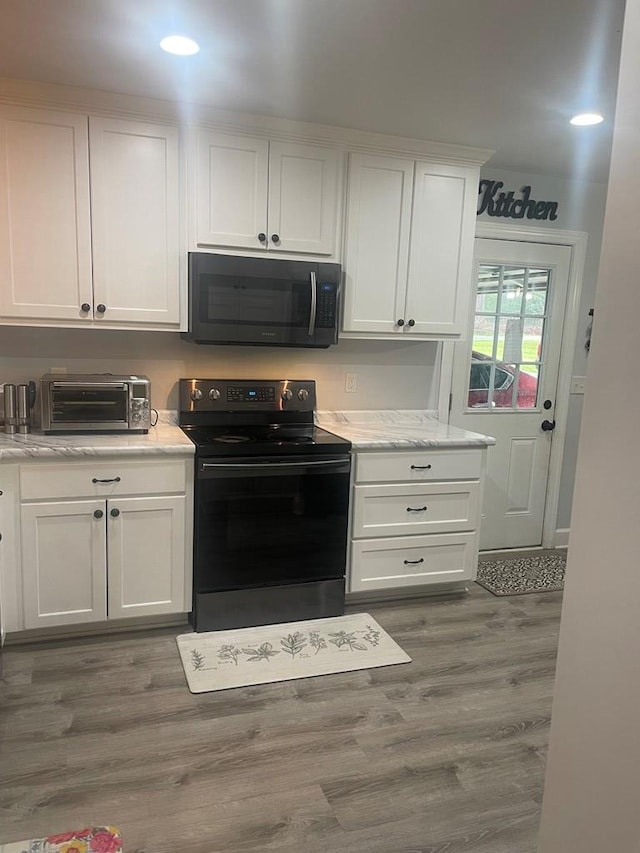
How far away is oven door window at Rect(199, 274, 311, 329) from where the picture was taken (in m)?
3.02

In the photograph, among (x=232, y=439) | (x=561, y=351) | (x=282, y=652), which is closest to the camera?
(x=282, y=652)

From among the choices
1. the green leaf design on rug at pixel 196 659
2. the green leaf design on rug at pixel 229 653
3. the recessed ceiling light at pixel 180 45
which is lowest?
the green leaf design on rug at pixel 196 659

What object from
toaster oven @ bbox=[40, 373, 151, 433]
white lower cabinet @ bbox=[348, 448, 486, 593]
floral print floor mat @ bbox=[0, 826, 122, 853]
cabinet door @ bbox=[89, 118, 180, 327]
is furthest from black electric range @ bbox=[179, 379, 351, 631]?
floral print floor mat @ bbox=[0, 826, 122, 853]

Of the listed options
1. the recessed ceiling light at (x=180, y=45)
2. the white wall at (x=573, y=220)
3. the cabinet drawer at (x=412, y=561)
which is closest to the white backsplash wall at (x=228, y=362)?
the cabinet drawer at (x=412, y=561)

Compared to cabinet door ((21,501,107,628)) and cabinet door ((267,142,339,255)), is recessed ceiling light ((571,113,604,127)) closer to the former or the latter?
cabinet door ((267,142,339,255))

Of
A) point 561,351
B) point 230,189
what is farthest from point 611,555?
point 561,351

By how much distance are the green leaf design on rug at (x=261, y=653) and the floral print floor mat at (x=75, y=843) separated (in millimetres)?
1016

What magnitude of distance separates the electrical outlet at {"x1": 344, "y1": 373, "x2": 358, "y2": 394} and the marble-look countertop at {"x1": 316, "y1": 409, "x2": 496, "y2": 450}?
0.13 metres

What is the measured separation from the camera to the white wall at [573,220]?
387 centimetres

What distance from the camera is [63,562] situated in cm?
273

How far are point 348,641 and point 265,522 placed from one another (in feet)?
2.25

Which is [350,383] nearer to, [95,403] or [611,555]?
[95,403]

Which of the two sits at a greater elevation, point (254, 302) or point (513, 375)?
point (254, 302)

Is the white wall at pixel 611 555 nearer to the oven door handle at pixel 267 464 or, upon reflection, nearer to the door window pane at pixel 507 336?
the oven door handle at pixel 267 464
